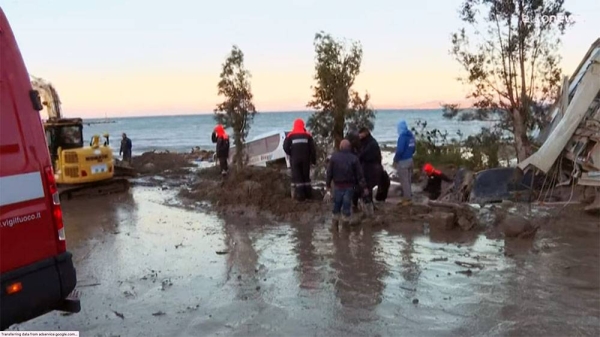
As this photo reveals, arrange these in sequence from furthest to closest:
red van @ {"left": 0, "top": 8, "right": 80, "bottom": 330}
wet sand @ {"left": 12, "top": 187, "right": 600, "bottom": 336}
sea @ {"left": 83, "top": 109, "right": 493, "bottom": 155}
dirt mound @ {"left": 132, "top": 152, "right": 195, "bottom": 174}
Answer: sea @ {"left": 83, "top": 109, "right": 493, "bottom": 155} < dirt mound @ {"left": 132, "top": 152, "right": 195, "bottom": 174} < wet sand @ {"left": 12, "top": 187, "right": 600, "bottom": 336} < red van @ {"left": 0, "top": 8, "right": 80, "bottom": 330}

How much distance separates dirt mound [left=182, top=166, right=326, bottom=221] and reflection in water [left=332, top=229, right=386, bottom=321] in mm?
2148

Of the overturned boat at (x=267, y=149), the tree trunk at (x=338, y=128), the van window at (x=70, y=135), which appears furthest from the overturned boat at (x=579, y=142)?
the overturned boat at (x=267, y=149)

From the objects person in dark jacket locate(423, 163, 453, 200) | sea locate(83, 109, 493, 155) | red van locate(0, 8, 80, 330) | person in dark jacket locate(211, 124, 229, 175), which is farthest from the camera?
sea locate(83, 109, 493, 155)

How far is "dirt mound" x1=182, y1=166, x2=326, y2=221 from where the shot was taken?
39.6 ft

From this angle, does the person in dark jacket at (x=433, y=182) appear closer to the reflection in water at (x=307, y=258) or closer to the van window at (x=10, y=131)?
the reflection in water at (x=307, y=258)

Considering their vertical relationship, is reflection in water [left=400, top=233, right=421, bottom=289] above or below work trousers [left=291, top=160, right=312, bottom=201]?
below

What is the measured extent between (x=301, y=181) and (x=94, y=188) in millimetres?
6693

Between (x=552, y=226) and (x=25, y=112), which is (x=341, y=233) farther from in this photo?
(x=25, y=112)

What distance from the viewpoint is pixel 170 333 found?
5695mm

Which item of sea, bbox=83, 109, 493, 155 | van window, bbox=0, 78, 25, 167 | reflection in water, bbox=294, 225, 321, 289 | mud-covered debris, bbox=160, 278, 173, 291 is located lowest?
sea, bbox=83, 109, 493, 155

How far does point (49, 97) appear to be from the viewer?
16.7m

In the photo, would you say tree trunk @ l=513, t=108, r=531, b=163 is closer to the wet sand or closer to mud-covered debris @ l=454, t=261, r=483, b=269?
the wet sand

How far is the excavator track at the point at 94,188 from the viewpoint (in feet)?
52.0

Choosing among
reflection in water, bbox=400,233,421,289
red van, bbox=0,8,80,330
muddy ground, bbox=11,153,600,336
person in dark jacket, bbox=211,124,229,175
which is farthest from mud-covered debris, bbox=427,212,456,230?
person in dark jacket, bbox=211,124,229,175
